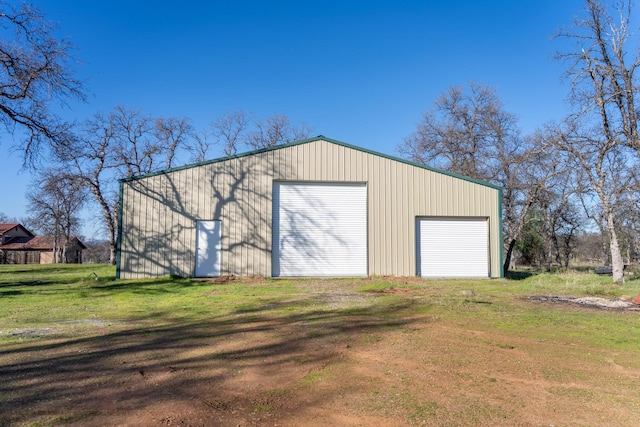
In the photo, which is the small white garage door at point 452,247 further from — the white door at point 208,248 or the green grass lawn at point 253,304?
the white door at point 208,248

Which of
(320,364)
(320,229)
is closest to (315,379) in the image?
(320,364)

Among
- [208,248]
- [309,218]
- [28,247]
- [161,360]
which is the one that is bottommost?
Result: [28,247]

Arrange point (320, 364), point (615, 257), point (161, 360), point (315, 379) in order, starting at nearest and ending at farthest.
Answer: point (315, 379)
point (320, 364)
point (161, 360)
point (615, 257)

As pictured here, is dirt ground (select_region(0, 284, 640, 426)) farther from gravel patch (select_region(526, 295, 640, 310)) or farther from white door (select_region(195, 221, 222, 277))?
white door (select_region(195, 221, 222, 277))

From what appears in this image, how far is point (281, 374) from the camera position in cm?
451

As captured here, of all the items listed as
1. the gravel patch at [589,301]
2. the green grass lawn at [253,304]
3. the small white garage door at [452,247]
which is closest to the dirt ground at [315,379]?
the green grass lawn at [253,304]

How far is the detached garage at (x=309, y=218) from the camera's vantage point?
15805mm

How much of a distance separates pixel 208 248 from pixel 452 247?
32.9ft

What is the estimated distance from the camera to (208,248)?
15.9 meters

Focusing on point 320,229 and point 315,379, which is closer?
point 315,379

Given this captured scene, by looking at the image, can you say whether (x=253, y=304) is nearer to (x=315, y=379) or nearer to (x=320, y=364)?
(x=320, y=364)

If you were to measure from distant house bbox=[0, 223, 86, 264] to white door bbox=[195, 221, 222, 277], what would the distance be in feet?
136

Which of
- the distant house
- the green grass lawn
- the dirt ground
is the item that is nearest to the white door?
the green grass lawn

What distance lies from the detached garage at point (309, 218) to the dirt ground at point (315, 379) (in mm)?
9405
